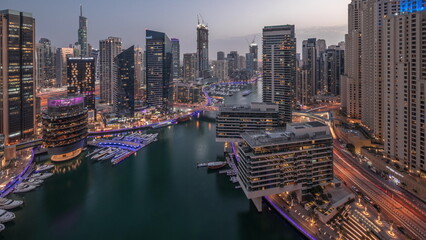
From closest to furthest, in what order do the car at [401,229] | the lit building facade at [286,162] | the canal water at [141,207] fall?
the car at [401,229], the canal water at [141,207], the lit building facade at [286,162]

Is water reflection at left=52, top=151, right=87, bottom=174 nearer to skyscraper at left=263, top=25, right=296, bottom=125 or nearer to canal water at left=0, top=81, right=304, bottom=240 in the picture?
canal water at left=0, top=81, right=304, bottom=240

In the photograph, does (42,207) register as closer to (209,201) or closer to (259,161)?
(209,201)

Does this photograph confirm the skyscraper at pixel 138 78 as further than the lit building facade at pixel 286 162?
Yes

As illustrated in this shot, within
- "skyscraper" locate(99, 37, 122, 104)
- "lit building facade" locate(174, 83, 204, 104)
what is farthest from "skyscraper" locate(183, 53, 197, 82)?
"skyscraper" locate(99, 37, 122, 104)

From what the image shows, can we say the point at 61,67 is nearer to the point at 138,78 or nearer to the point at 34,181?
the point at 138,78

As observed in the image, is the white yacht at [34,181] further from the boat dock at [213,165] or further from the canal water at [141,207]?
the boat dock at [213,165]

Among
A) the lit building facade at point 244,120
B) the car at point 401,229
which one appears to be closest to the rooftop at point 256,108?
the lit building facade at point 244,120

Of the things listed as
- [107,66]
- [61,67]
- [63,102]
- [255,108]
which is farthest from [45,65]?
Result: [255,108]
